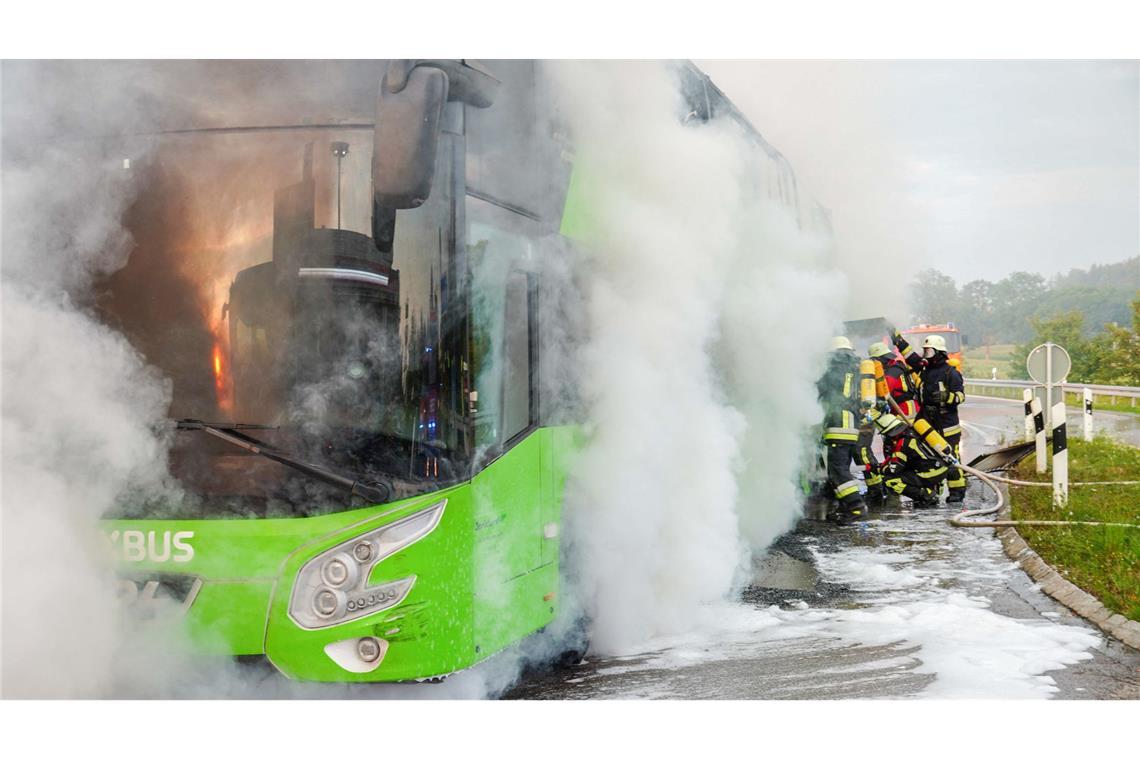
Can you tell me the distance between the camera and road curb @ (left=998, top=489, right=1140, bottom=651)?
190 inches

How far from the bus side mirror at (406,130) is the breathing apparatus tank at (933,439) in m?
7.53

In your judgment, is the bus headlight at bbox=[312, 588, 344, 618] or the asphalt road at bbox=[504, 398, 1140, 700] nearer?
the bus headlight at bbox=[312, 588, 344, 618]

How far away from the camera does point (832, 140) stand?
8656 mm

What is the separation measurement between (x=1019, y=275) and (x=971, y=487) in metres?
4.98

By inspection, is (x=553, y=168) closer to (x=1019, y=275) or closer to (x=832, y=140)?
(x=1019, y=275)

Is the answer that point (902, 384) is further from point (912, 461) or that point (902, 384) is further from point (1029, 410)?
point (1029, 410)

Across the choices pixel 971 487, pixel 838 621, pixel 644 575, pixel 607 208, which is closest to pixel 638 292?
pixel 607 208

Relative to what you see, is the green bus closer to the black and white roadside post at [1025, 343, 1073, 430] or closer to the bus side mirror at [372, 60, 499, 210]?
the bus side mirror at [372, 60, 499, 210]

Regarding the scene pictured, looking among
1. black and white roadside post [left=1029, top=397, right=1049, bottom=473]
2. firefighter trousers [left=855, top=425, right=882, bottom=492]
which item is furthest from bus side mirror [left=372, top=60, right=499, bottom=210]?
black and white roadside post [left=1029, top=397, right=1049, bottom=473]

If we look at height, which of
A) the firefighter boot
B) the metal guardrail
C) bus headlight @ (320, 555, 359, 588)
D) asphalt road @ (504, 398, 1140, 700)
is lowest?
asphalt road @ (504, 398, 1140, 700)

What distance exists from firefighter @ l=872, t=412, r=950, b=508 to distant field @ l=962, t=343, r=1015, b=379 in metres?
0.88

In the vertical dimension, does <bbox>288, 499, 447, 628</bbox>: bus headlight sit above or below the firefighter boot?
above

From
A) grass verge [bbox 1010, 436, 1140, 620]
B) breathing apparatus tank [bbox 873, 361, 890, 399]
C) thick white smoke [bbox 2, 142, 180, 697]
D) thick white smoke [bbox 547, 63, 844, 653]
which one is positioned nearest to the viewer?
thick white smoke [bbox 2, 142, 180, 697]

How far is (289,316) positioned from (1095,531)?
19.5 ft
